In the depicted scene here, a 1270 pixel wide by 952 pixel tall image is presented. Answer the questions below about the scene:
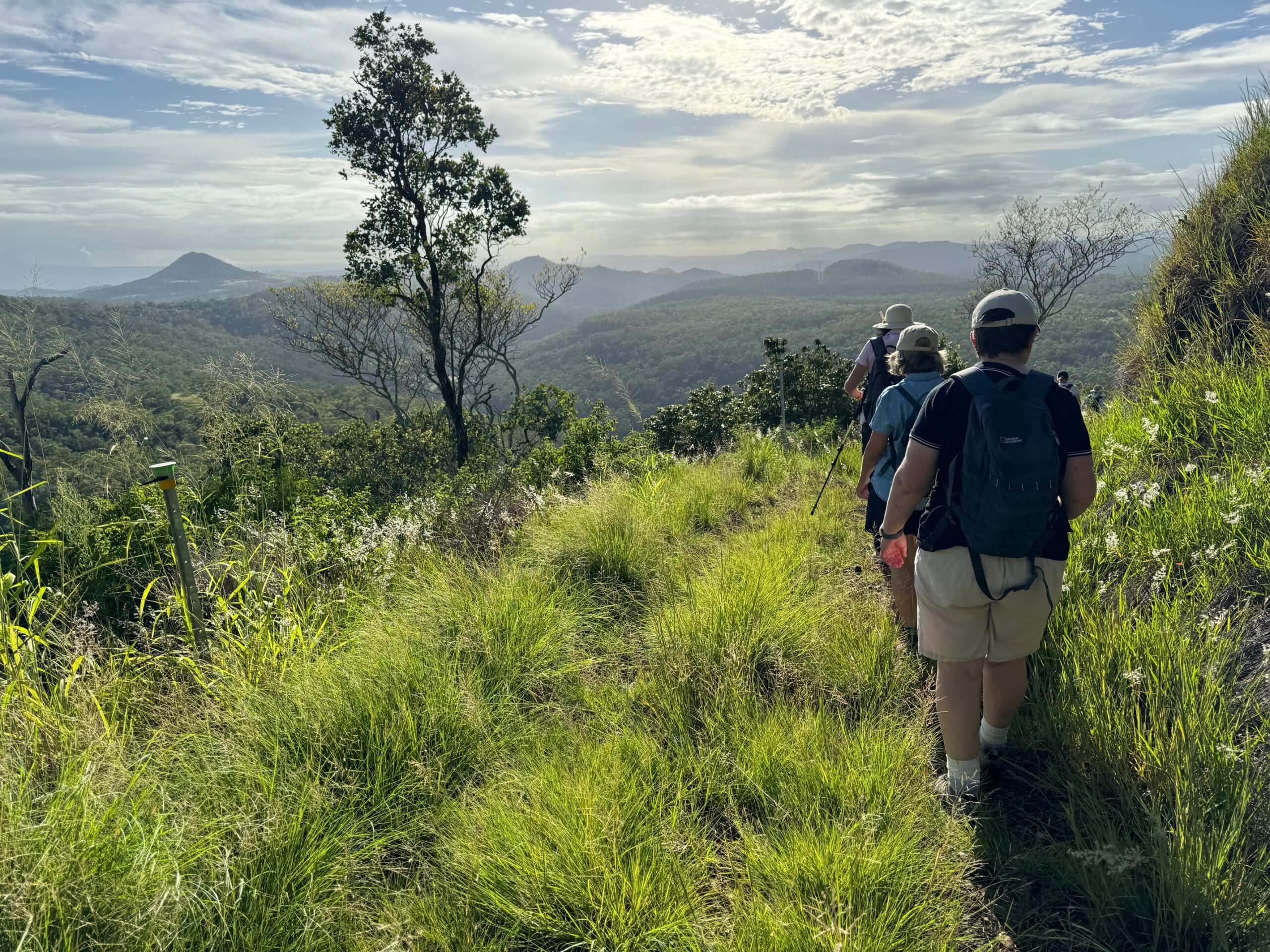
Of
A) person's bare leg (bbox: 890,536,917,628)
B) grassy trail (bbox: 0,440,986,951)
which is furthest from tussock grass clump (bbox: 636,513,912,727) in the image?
person's bare leg (bbox: 890,536,917,628)

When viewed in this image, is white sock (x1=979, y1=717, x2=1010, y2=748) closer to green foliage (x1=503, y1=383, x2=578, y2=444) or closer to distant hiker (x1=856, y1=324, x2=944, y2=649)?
distant hiker (x1=856, y1=324, x2=944, y2=649)

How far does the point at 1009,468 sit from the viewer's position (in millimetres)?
2312

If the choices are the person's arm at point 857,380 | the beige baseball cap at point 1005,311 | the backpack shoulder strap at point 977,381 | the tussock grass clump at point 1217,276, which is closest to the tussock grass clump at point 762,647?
the backpack shoulder strap at point 977,381

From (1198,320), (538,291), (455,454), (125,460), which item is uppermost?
(538,291)

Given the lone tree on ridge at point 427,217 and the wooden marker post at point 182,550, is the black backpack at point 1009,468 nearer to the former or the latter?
the wooden marker post at point 182,550

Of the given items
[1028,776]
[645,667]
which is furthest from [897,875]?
[645,667]

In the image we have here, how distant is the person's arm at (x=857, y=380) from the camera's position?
505 centimetres

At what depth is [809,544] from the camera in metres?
5.10

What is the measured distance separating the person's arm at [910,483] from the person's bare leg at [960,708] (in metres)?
0.51

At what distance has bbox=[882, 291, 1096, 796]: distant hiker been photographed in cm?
232

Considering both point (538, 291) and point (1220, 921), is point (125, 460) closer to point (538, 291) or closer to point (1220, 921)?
point (1220, 921)

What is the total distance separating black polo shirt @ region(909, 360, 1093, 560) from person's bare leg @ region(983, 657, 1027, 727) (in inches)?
20.3

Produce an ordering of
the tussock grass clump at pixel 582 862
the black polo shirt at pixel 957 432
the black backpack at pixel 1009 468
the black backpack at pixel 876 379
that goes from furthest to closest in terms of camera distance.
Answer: the black backpack at pixel 876 379
the black polo shirt at pixel 957 432
the black backpack at pixel 1009 468
the tussock grass clump at pixel 582 862

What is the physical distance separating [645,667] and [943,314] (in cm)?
11603
